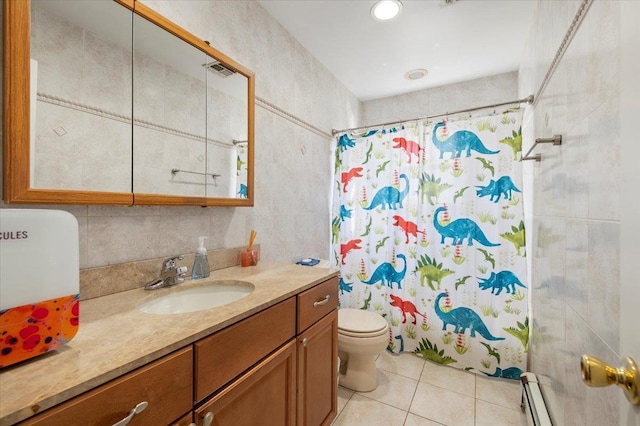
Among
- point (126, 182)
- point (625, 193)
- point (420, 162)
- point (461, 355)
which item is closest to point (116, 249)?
point (126, 182)

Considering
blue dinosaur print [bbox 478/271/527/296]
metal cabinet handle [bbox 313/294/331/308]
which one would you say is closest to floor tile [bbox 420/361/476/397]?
blue dinosaur print [bbox 478/271/527/296]

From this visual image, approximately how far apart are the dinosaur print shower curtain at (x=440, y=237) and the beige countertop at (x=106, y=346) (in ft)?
4.83

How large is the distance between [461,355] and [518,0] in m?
2.42

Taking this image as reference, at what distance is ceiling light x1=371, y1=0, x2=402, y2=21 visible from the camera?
1645 mm

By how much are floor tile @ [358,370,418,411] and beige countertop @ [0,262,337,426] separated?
124cm

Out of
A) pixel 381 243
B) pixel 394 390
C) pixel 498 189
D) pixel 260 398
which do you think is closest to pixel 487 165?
pixel 498 189

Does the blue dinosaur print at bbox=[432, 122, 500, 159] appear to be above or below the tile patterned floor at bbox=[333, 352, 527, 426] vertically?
above

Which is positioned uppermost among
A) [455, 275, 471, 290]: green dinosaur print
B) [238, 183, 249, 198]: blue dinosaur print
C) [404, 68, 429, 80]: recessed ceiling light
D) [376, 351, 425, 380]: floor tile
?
[404, 68, 429, 80]: recessed ceiling light

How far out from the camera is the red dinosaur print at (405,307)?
2.26m

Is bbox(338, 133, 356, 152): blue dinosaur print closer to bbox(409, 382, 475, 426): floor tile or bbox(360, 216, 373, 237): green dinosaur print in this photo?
bbox(360, 216, 373, 237): green dinosaur print

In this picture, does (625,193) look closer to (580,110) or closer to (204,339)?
Result: (580,110)

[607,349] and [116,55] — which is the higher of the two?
[116,55]

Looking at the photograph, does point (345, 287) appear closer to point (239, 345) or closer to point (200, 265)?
point (200, 265)

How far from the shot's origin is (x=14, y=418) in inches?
16.7
